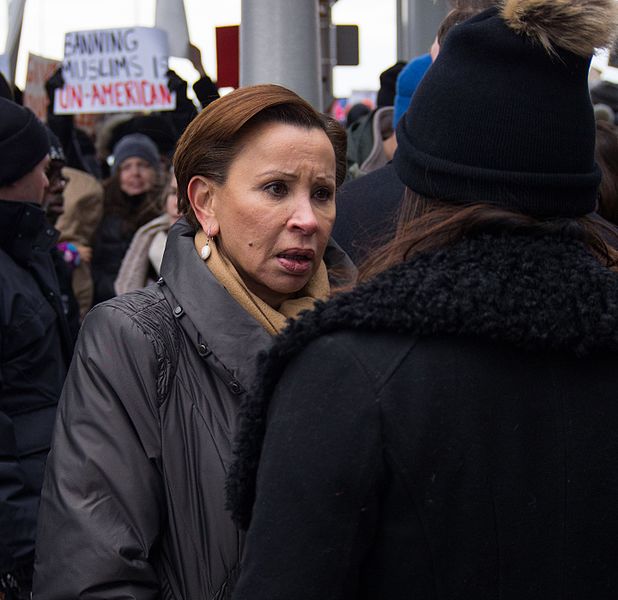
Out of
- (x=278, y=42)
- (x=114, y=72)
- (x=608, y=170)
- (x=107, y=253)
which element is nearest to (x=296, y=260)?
(x=608, y=170)

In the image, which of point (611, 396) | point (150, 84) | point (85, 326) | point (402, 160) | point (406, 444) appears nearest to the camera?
point (406, 444)

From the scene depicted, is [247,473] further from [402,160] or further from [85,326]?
[85,326]

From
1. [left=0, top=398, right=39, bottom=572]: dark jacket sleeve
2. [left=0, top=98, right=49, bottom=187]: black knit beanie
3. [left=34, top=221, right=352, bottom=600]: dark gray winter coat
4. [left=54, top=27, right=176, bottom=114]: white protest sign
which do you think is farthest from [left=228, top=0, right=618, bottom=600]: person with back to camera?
[left=54, top=27, right=176, bottom=114]: white protest sign

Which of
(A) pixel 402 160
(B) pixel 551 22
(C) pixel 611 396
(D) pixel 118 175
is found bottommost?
(D) pixel 118 175

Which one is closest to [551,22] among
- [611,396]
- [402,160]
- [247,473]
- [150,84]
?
[402,160]

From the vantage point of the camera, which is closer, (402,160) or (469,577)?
(469,577)

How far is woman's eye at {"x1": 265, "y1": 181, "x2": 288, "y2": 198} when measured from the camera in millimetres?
2412

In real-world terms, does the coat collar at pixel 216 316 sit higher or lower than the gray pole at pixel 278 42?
lower

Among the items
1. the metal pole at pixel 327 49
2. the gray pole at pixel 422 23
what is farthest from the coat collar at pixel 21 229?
the metal pole at pixel 327 49

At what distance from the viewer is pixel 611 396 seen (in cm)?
148

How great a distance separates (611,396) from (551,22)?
1.80 feet

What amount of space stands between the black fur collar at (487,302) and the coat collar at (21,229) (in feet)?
7.56

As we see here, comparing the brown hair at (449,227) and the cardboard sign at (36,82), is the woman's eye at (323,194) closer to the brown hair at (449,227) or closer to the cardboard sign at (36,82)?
the brown hair at (449,227)

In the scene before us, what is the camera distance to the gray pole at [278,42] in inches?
168
